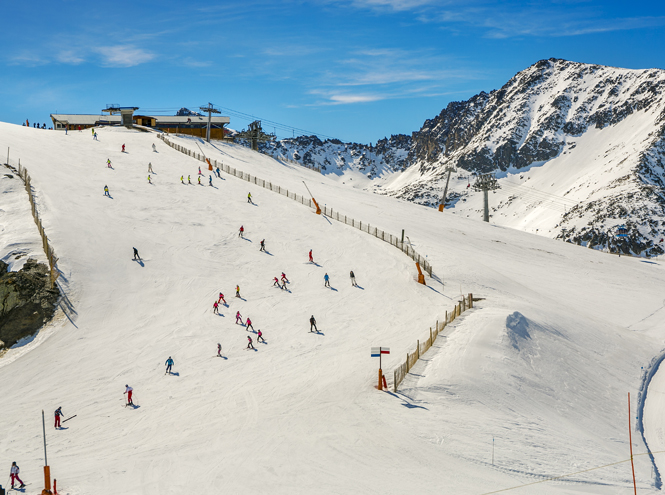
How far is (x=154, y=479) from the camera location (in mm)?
17766

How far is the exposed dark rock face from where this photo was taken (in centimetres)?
3081

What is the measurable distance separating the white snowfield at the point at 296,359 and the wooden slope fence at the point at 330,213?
5.02 feet

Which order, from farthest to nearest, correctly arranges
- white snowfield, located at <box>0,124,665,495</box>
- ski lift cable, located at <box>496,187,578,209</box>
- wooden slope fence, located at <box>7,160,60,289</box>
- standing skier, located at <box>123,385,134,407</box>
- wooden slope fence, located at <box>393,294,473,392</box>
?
ski lift cable, located at <box>496,187,578,209</box>
wooden slope fence, located at <box>7,160,60,289</box>
wooden slope fence, located at <box>393,294,473,392</box>
standing skier, located at <box>123,385,134,407</box>
white snowfield, located at <box>0,124,665,495</box>

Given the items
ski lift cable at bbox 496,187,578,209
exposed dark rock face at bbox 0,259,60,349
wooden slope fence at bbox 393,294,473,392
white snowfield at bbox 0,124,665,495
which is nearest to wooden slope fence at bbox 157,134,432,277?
white snowfield at bbox 0,124,665,495

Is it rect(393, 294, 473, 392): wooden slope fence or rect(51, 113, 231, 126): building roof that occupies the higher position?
rect(51, 113, 231, 126): building roof

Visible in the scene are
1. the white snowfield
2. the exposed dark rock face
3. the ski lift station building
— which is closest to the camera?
the white snowfield

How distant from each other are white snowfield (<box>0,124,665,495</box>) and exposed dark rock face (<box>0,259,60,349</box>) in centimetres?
120

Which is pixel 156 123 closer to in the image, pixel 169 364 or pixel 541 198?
pixel 169 364

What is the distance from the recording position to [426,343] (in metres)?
29.1

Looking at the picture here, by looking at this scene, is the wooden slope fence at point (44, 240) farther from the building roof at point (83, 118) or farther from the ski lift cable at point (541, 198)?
the ski lift cable at point (541, 198)

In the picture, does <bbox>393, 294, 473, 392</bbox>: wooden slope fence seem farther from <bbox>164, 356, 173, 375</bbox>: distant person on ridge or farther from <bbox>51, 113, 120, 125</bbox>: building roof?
<bbox>51, 113, 120, 125</bbox>: building roof

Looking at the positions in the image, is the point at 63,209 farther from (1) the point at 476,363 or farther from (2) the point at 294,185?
(1) the point at 476,363

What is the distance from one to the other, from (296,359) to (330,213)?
3080 cm

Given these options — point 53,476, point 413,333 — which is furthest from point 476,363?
point 53,476
